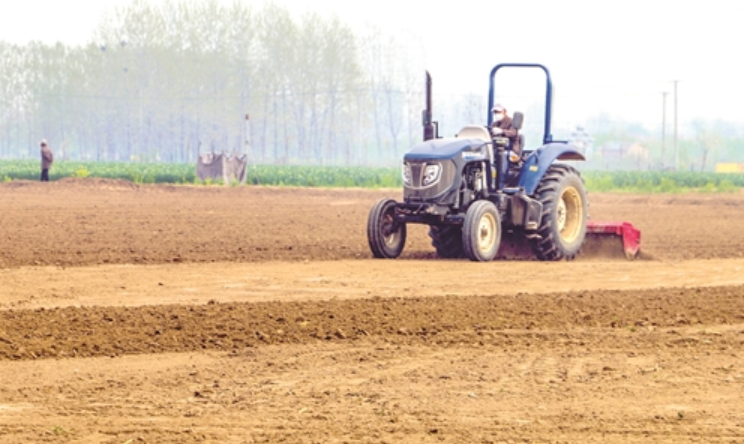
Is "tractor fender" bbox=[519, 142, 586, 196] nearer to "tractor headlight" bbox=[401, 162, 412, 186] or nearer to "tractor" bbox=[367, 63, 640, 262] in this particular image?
"tractor" bbox=[367, 63, 640, 262]

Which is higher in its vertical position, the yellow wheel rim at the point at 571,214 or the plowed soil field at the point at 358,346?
the yellow wheel rim at the point at 571,214

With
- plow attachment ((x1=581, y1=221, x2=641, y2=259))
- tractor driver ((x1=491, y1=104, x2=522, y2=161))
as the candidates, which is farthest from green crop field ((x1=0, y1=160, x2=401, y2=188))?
tractor driver ((x1=491, y1=104, x2=522, y2=161))

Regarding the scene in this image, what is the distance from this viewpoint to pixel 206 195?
34.9m

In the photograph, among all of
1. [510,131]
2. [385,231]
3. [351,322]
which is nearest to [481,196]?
[510,131]

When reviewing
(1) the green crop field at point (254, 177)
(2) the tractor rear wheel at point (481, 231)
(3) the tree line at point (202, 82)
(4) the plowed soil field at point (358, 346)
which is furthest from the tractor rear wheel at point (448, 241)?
(3) the tree line at point (202, 82)

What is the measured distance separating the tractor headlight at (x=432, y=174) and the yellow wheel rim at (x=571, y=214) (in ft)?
7.72

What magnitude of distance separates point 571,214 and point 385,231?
290 centimetres

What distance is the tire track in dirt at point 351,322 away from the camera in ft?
29.9

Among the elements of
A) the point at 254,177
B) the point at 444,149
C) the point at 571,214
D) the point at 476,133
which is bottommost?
the point at 254,177

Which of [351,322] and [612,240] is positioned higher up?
[612,240]

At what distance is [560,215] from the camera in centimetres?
1648

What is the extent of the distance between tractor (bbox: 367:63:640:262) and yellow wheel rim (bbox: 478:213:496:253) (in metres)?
0.01

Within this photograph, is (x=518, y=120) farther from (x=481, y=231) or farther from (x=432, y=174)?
(x=481, y=231)

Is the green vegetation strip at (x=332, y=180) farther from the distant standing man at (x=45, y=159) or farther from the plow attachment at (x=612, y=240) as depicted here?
the plow attachment at (x=612, y=240)
